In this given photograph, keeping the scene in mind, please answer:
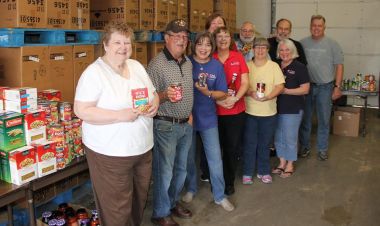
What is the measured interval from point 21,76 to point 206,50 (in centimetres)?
138

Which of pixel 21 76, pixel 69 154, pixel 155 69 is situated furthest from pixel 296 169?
pixel 21 76

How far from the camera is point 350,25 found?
745 centimetres

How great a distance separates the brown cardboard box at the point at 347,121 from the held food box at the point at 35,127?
4728 mm

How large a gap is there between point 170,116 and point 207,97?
1.46 ft

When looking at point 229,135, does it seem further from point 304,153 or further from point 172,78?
point 304,153

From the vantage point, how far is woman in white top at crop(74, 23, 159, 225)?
209 cm

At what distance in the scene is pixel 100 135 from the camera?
7.09ft

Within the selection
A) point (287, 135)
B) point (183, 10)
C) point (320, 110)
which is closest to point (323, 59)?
point (320, 110)

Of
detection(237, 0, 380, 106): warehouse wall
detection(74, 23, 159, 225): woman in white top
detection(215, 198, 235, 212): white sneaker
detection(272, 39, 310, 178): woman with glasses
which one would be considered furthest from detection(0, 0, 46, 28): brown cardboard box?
detection(237, 0, 380, 106): warehouse wall

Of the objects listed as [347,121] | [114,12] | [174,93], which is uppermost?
[114,12]

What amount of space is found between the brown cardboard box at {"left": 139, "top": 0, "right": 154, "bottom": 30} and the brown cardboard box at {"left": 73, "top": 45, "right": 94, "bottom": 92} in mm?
762

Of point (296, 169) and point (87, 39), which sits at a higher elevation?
point (87, 39)

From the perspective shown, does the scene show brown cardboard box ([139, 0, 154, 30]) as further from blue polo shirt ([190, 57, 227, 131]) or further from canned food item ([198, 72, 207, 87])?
canned food item ([198, 72, 207, 87])

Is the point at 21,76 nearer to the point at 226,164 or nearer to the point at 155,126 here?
the point at 155,126
